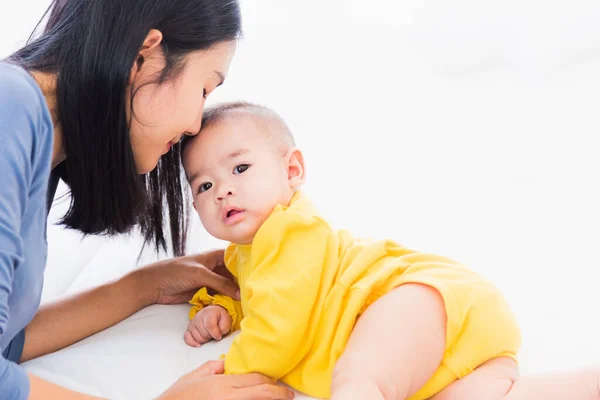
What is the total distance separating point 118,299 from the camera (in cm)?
134

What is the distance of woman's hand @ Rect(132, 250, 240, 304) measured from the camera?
1.38m

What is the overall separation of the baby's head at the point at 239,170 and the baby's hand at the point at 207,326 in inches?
5.6

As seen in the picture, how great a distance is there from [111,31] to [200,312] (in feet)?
1.75

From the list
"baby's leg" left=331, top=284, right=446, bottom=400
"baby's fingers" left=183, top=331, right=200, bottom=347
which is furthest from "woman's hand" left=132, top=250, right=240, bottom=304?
"baby's leg" left=331, top=284, right=446, bottom=400

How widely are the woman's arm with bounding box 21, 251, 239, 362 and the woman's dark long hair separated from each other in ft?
0.62

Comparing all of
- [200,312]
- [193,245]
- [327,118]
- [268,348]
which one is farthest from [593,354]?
[327,118]

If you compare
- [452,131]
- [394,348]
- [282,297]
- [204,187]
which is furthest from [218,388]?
[452,131]

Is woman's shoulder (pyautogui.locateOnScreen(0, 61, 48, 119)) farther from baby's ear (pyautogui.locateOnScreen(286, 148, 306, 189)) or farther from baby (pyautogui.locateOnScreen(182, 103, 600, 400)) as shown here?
baby's ear (pyautogui.locateOnScreen(286, 148, 306, 189))

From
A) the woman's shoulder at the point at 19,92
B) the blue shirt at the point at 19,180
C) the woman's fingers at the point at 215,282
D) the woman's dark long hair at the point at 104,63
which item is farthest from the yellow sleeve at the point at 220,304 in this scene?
the woman's shoulder at the point at 19,92

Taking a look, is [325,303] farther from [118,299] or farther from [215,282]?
[118,299]

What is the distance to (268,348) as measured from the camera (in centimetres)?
110

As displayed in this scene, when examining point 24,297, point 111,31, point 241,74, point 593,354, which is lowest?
point 593,354

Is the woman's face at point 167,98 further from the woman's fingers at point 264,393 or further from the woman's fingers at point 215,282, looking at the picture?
the woman's fingers at point 264,393

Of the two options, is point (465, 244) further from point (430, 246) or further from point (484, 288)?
point (484, 288)
